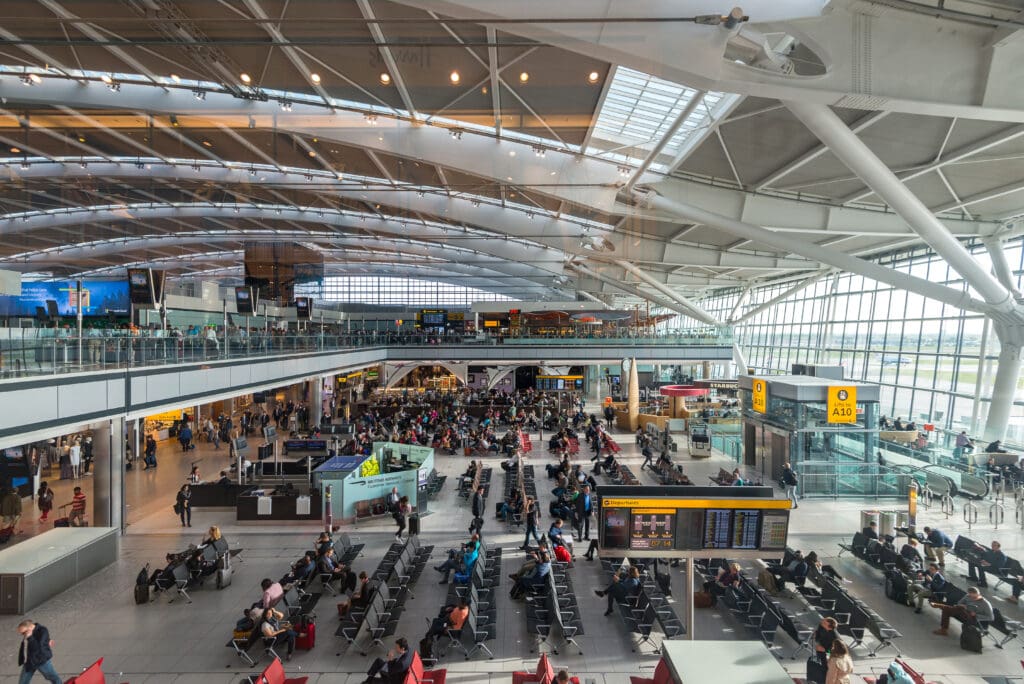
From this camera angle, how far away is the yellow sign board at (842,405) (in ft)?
53.7

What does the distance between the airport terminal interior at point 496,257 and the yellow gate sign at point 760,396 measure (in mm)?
122

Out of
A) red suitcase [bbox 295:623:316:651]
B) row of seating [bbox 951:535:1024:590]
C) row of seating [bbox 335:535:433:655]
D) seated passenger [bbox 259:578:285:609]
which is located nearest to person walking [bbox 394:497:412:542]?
row of seating [bbox 335:535:433:655]

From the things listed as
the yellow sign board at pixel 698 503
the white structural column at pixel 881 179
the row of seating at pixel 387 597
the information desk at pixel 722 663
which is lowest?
the row of seating at pixel 387 597

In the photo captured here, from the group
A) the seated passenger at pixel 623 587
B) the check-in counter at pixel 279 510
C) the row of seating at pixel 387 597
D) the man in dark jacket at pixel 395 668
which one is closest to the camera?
the man in dark jacket at pixel 395 668

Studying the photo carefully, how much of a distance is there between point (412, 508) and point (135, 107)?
33.3 feet

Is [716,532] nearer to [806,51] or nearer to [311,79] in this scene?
[806,51]

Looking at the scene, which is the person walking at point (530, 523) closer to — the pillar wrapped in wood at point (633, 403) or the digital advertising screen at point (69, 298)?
the digital advertising screen at point (69, 298)

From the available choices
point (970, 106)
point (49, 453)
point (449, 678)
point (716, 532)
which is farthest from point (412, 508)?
point (49, 453)

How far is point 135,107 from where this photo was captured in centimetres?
799

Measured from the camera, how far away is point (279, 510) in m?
13.8

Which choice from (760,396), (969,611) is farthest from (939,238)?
(760,396)

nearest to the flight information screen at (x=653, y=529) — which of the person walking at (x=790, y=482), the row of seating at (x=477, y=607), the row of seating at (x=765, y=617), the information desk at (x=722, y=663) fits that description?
the information desk at (x=722, y=663)

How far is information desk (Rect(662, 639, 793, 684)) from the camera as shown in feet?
16.1

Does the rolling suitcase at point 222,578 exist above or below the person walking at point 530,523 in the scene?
below
